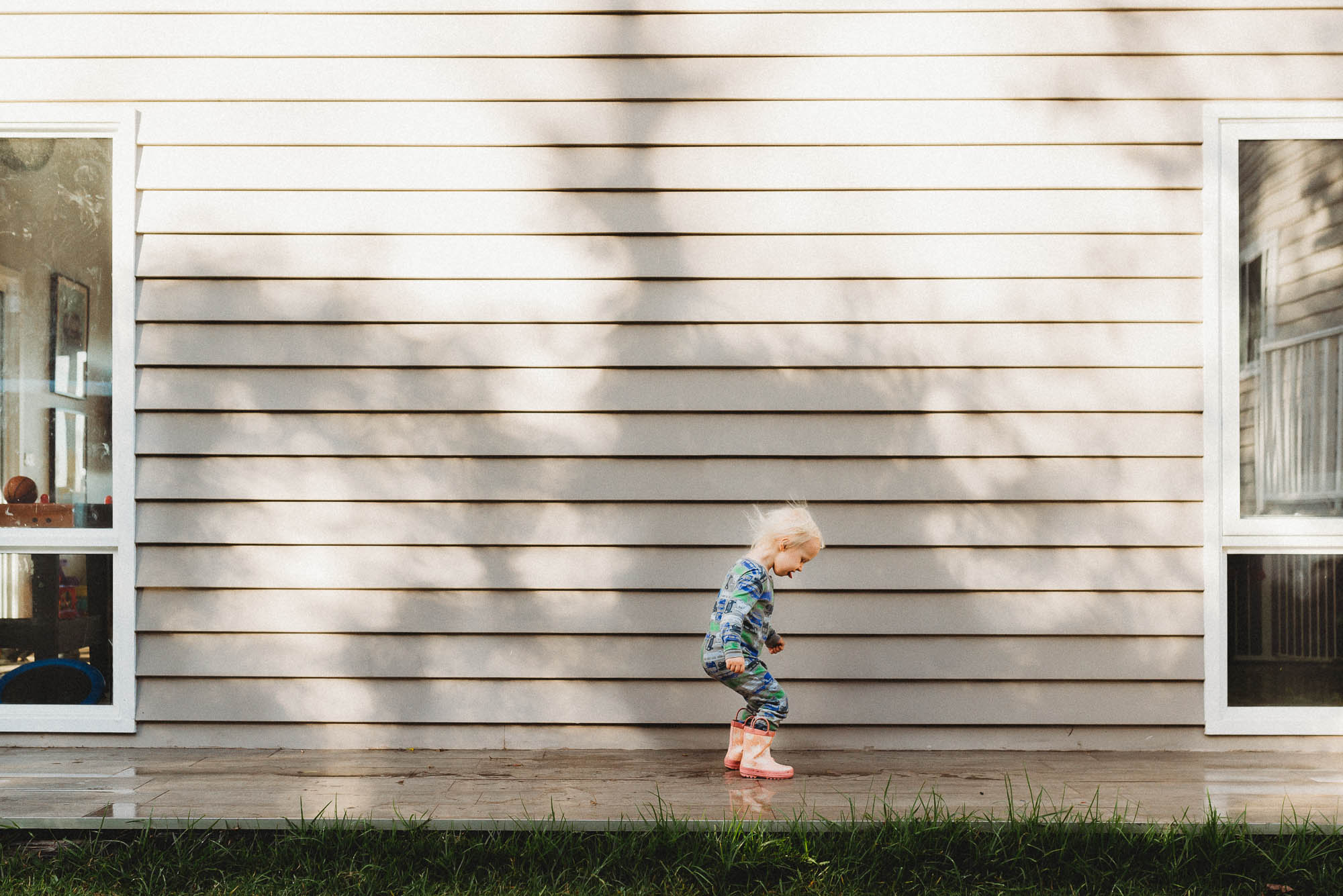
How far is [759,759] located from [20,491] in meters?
3.04

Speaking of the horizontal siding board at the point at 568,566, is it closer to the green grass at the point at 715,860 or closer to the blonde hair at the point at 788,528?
the blonde hair at the point at 788,528

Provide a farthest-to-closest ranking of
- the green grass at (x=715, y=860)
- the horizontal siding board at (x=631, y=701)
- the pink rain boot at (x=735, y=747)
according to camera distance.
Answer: the horizontal siding board at (x=631, y=701) < the pink rain boot at (x=735, y=747) < the green grass at (x=715, y=860)

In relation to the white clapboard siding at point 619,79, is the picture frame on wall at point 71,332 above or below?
below

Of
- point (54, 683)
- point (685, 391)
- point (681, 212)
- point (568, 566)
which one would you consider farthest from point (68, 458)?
point (681, 212)

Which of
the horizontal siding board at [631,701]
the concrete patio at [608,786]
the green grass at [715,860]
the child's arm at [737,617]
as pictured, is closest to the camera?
the green grass at [715,860]

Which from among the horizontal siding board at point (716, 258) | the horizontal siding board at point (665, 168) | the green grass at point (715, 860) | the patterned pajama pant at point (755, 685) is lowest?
the green grass at point (715, 860)

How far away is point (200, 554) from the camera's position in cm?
387

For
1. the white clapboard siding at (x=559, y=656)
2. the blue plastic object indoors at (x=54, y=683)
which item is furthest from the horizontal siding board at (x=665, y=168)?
the blue plastic object indoors at (x=54, y=683)

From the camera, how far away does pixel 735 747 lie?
351cm

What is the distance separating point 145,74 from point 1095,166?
145 inches

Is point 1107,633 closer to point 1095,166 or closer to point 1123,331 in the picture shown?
point 1123,331

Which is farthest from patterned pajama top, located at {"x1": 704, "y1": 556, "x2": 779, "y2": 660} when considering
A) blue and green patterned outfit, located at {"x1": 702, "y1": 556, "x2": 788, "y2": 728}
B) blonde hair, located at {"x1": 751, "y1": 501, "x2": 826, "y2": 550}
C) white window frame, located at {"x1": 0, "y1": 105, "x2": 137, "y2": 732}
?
white window frame, located at {"x1": 0, "y1": 105, "x2": 137, "y2": 732}

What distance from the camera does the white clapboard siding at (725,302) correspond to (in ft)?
12.6

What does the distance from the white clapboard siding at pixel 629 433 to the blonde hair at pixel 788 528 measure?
467 mm
